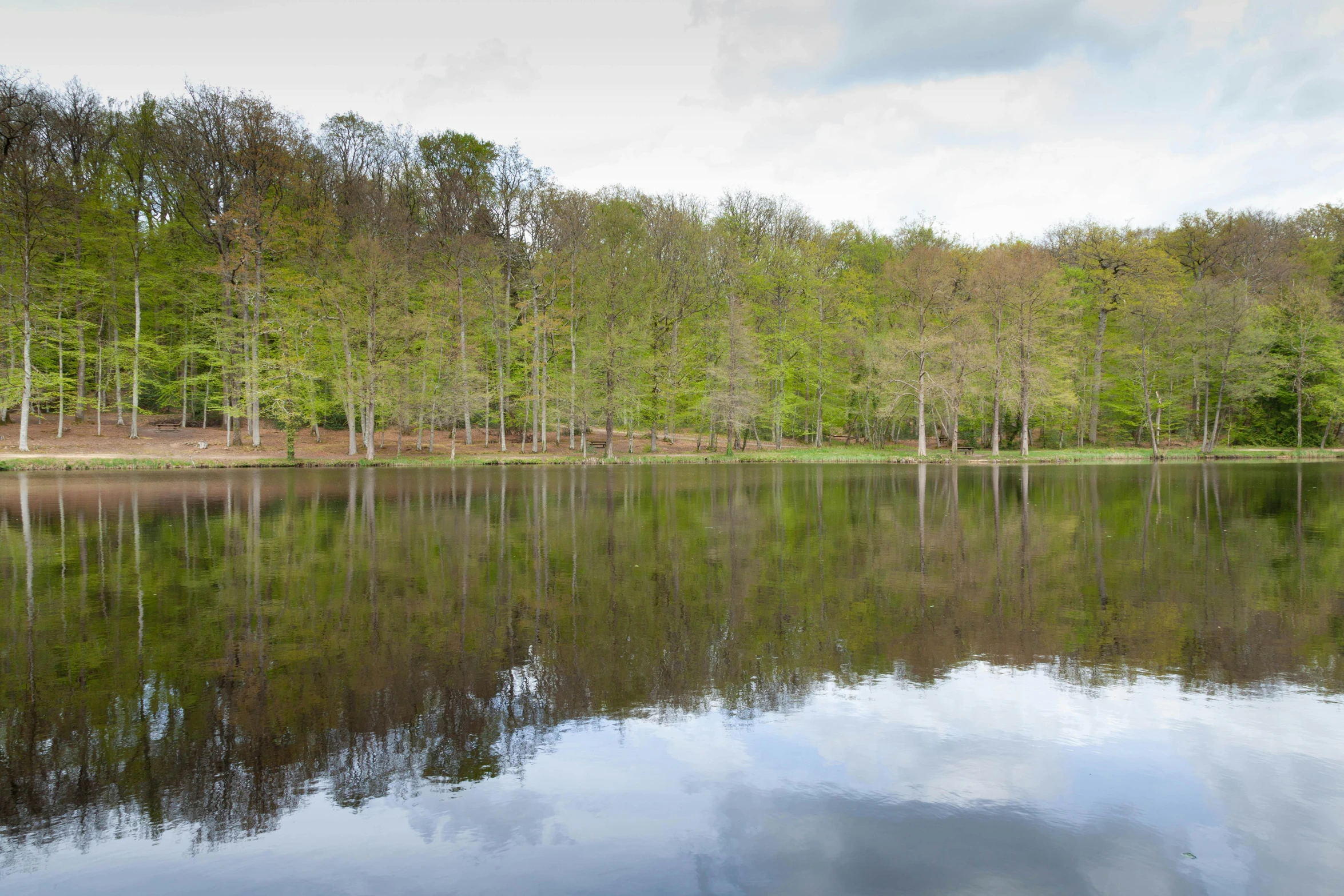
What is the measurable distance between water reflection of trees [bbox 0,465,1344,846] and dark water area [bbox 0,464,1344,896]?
47mm

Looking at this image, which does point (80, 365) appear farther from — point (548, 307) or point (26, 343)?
point (548, 307)

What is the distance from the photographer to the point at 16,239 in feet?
118

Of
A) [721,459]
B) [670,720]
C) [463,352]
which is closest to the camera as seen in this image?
[670,720]

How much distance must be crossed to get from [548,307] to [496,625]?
4124 cm

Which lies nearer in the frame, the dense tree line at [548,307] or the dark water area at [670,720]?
the dark water area at [670,720]

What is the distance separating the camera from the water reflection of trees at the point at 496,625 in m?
5.12

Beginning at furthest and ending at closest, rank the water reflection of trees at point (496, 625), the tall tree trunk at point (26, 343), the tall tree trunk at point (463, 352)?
the tall tree trunk at point (463, 352)
the tall tree trunk at point (26, 343)
the water reflection of trees at point (496, 625)

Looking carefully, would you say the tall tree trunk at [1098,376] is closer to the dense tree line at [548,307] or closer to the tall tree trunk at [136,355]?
the dense tree line at [548,307]

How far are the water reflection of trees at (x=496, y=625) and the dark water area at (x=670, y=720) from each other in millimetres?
47

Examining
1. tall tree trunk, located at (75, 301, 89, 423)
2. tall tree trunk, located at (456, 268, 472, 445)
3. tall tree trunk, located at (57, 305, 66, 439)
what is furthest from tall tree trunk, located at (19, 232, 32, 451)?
tall tree trunk, located at (456, 268, 472, 445)

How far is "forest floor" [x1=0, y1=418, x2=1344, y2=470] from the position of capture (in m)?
35.0

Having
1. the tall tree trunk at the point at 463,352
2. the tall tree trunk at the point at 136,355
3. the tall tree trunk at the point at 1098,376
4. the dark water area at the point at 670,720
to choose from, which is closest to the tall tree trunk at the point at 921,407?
the tall tree trunk at the point at 1098,376

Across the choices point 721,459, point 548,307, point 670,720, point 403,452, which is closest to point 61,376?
point 403,452

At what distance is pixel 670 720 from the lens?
229 inches
